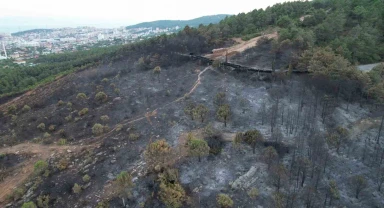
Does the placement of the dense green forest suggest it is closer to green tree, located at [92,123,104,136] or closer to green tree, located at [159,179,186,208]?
green tree, located at [92,123,104,136]

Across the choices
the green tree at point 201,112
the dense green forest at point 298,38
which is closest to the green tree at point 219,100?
the green tree at point 201,112

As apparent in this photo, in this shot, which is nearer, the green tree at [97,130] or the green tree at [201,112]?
the green tree at [97,130]

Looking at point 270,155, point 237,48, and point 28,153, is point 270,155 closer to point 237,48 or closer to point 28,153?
point 28,153

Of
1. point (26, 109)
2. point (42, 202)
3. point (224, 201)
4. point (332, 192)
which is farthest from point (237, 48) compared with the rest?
point (42, 202)

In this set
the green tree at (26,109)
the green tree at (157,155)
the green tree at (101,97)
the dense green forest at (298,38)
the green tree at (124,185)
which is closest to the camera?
the green tree at (124,185)

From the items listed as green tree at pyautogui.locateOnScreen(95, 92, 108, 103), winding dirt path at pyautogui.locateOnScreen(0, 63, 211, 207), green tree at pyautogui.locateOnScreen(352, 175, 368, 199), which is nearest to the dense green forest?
green tree at pyautogui.locateOnScreen(95, 92, 108, 103)

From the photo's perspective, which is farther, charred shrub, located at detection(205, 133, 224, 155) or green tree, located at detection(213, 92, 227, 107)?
green tree, located at detection(213, 92, 227, 107)

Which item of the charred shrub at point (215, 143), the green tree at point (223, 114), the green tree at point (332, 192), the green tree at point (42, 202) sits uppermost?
the green tree at point (223, 114)

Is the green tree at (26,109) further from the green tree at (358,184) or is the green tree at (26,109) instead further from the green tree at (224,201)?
the green tree at (358,184)
